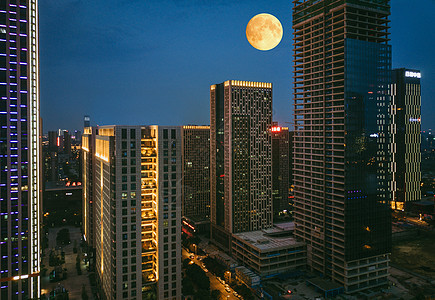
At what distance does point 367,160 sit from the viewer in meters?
76.0

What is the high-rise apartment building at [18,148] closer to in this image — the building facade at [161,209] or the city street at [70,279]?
the city street at [70,279]

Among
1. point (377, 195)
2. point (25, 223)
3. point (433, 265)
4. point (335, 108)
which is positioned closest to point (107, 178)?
point (25, 223)

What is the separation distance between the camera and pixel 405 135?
155m

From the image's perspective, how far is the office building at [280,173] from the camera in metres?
161

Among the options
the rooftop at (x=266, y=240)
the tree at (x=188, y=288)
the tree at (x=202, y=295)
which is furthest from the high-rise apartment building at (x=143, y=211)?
the rooftop at (x=266, y=240)

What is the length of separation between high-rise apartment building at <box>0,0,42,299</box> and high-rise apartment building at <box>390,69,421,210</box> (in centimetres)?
14818

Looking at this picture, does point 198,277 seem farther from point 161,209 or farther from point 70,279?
point 70,279

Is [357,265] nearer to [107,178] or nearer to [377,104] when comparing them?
[377,104]

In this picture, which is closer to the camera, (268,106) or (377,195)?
(377,195)

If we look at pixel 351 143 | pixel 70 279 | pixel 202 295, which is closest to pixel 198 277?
pixel 202 295

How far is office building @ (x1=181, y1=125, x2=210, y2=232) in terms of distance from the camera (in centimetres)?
13800

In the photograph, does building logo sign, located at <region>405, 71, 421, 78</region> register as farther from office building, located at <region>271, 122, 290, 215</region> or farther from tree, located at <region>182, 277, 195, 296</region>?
tree, located at <region>182, 277, 195, 296</region>

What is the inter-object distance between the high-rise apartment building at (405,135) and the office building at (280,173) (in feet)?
166

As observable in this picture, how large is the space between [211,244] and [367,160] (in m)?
60.8
